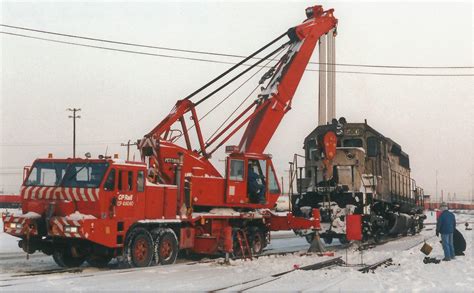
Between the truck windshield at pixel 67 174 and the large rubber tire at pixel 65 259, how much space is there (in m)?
1.69

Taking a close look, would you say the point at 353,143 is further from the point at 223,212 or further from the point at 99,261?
the point at 99,261

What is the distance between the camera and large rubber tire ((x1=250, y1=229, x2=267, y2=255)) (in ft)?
54.3

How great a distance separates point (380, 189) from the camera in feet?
67.0

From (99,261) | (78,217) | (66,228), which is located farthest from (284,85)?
(66,228)

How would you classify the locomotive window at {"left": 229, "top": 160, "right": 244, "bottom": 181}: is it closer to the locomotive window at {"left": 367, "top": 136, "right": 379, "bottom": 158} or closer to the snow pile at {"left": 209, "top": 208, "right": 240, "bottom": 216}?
the snow pile at {"left": 209, "top": 208, "right": 240, "bottom": 216}

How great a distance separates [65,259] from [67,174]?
6.98ft

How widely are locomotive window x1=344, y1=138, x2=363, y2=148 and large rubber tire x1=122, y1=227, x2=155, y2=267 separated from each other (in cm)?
939

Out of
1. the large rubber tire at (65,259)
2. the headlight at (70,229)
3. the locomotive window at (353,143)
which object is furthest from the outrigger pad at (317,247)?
the headlight at (70,229)

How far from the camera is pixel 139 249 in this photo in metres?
13.0

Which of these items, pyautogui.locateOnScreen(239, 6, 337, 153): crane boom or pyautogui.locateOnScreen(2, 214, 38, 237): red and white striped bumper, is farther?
pyautogui.locateOnScreen(239, 6, 337, 153): crane boom

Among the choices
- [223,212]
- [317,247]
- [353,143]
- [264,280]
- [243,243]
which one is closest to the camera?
[264,280]

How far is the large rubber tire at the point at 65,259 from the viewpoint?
13258 millimetres

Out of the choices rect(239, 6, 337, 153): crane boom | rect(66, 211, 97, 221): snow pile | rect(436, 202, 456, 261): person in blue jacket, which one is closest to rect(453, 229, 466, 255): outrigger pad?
rect(436, 202, 456, 261): person in blue jacket

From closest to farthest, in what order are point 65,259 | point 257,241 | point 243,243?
point 65,259, point 243,243, point 257,241
